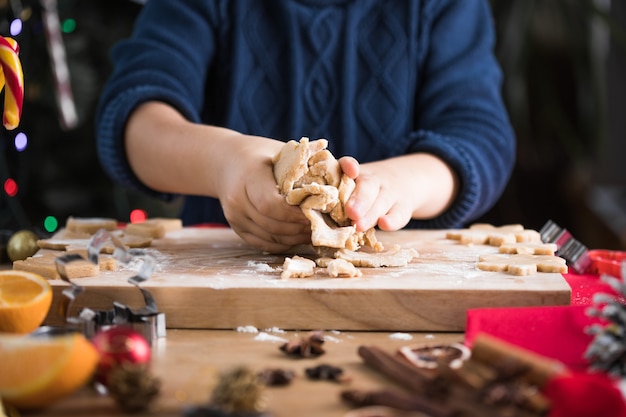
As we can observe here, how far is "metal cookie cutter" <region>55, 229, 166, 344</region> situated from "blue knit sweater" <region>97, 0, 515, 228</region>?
0.74 meters

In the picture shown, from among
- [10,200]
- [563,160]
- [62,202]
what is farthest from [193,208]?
[563,160]

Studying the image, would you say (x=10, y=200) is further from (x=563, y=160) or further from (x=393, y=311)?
(x=563, y=160)

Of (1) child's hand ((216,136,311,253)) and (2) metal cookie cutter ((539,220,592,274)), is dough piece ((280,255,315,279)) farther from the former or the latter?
(2) metal cookie cutter ((539,220,592,274))

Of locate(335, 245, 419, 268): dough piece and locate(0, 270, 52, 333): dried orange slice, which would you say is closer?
locate(0, 270, 52, 333): dried orange slice

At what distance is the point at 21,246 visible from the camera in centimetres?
116

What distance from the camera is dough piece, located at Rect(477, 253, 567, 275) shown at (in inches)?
39.4

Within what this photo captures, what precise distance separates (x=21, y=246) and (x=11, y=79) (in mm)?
360

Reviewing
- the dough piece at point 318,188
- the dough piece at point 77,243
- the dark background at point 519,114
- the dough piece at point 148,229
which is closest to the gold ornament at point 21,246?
the dough piece at point 77,243

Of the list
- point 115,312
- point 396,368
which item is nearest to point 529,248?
point 396,368

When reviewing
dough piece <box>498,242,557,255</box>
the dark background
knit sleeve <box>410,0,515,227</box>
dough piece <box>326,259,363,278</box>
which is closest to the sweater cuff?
knit sleeve <box>410,0,515,227</box>

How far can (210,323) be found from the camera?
91 cm

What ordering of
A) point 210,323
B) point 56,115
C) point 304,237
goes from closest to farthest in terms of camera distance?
1. point 210,323
2. point 304,237
3. point 56,115

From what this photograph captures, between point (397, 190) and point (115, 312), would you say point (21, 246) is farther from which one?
point (397, 190)

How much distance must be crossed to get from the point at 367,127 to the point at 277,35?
0.27 meters
